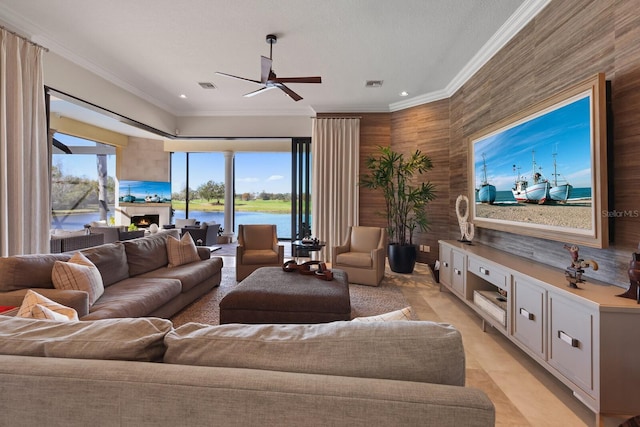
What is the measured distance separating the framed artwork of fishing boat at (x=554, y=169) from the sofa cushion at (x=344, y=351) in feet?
6.21

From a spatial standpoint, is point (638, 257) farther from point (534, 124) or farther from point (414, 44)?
point (414, 44)

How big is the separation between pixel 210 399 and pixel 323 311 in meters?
1.85

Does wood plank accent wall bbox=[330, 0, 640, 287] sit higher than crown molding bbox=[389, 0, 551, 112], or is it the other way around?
crown molding bbox=[389, 0, 551, 112]

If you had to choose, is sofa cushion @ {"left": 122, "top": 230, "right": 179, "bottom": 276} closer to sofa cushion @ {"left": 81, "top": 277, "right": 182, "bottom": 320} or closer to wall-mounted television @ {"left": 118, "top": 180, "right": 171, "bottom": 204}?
sofa cushion @ {"left": 81, "top": 277, "right": 182, "bottom": 320}

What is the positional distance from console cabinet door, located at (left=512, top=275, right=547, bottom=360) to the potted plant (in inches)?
101

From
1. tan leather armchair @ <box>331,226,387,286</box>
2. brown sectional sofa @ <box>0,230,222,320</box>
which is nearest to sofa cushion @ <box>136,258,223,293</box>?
brown sectional sofa @ <box>0,230,222,320</box>

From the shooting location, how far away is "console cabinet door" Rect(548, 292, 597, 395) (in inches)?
62.2

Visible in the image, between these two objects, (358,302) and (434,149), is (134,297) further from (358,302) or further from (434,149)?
(434,149)

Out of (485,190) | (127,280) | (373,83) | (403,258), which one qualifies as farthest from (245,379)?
(373,83)

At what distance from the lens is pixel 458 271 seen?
3336 mm

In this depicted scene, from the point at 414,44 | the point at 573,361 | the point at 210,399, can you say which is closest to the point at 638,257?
the point at 573,361

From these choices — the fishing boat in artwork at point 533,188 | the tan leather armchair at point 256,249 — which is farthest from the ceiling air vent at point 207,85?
the fishing boat in artwork at point 533,188

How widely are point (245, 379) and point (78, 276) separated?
7.41ft

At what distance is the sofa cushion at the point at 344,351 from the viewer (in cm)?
76
